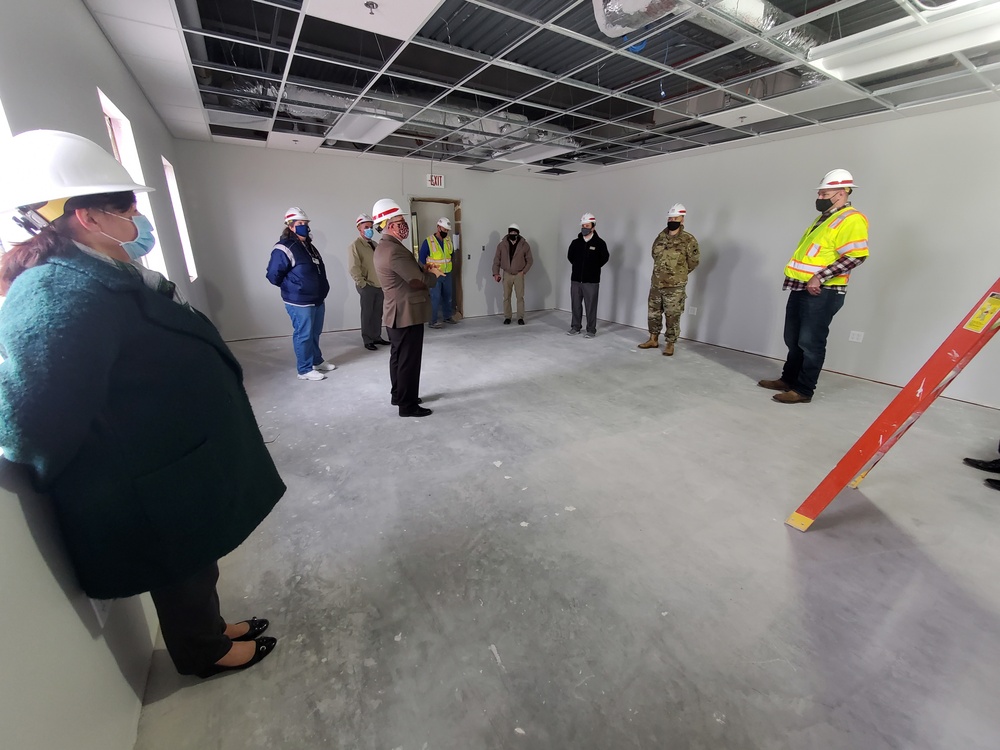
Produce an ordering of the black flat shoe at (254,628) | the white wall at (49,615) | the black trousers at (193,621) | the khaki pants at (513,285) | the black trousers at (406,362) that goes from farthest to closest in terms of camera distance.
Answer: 1. the khaki pants at (513,285)
2. the black trousers at (406,362)
3. the black flat shoe at (254,628)
4. the black trousers at (193,621)
5. the white wall at (49,615)

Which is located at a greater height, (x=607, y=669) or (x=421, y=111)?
(x=421, y=111)

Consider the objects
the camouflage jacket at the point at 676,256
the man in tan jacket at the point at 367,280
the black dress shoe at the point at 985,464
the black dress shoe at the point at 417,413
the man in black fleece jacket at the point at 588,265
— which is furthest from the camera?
the man in black fleece jacket at the point at 588,265

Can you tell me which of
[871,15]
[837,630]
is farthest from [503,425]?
[871,15]

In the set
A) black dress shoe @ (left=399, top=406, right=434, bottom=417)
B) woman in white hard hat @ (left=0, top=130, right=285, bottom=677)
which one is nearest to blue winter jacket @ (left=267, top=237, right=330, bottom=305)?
black dress shoe @ (left=399, top=406, right=434, bottom=417)

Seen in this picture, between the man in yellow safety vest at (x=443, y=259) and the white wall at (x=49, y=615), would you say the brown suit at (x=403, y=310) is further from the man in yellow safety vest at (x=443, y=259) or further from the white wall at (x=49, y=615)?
the man in yellow safety vest at (x=443, y=259)

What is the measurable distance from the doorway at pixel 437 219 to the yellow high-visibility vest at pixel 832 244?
15.0 feet

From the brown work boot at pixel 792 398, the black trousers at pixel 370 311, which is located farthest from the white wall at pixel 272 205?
the brown work boot at pixel 792 398

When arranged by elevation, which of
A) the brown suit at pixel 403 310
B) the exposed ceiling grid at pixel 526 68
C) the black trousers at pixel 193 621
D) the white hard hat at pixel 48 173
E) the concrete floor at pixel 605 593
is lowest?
the concrete floor at pixel 605 593

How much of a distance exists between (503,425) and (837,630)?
6.72 feet

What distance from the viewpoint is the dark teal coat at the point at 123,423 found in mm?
739

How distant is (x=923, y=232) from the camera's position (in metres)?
3.72

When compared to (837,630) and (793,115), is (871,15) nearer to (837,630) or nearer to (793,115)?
(793,115)

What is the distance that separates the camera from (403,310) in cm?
292

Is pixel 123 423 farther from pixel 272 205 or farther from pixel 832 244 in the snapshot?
pixel 272 205
